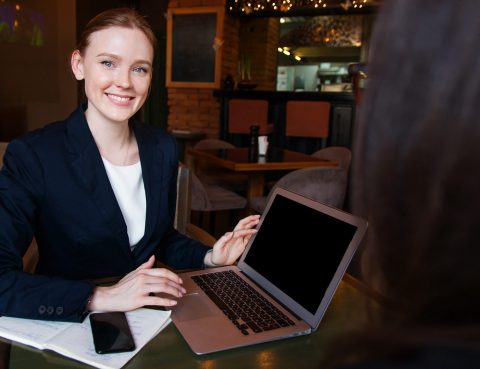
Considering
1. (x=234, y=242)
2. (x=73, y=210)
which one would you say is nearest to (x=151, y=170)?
(x=73, y=210)

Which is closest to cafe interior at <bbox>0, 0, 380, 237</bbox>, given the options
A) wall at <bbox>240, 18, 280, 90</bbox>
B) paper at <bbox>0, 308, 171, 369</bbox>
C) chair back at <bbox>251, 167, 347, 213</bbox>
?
wall at <bbox>240, 18, 280, 90</bbox>

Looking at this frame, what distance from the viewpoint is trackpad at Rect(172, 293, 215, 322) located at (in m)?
0.96

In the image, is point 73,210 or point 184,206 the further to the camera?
point 184,206

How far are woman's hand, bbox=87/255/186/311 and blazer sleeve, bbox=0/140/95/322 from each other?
0.10 feet

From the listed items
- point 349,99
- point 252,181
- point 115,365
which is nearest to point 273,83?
point 349,99

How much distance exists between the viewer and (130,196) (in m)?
1.40

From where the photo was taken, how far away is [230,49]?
6082 mm

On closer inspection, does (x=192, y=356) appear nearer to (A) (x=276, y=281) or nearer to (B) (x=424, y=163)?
(A) (x=276, y=281)

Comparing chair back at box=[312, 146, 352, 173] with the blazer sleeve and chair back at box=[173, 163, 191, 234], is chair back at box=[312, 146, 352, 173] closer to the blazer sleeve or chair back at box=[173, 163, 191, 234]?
chair back at box=[173, 163, 191, 234]

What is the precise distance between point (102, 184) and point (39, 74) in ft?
16.5

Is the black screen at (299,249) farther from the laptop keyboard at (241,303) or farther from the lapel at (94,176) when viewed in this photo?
the lapel at (94,176)

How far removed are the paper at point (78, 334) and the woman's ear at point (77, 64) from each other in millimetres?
773

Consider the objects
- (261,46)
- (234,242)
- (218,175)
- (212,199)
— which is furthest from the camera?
(261,46)

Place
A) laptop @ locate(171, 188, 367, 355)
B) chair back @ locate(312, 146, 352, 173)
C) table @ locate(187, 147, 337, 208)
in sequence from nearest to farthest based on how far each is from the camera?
laptop @ locate(171, 188, 367, 355) → table @ locate(187, 147, 337, 208) → chair back @ locate(312, 146, 352, 173)
